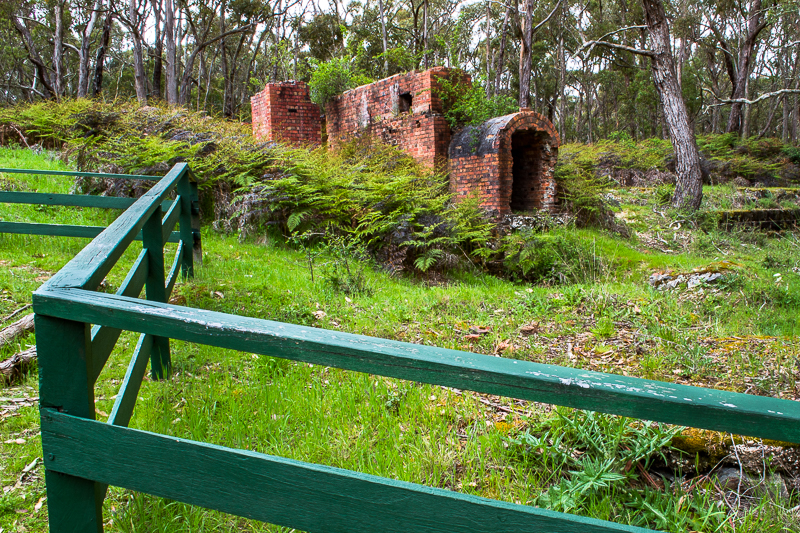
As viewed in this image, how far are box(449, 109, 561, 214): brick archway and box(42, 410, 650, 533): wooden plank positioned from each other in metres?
8.95

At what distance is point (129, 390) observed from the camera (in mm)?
1866

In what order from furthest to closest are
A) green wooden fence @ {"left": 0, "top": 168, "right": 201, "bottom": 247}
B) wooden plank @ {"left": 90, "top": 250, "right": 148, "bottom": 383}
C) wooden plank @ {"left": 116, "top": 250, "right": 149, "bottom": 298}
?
1. green wooden fence @ {"left": 0, "top": 168, "right": 201, "bottom": 247}
2. wooden plank @ {"left": 116, "top": 250, "right": 149, "bottom": 298}
3. wooden plank @ {"left": 90, "top": 250, "right": 148, "bottom": 383}

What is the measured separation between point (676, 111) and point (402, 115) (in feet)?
21.4

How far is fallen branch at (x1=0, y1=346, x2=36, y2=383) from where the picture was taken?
2.85m

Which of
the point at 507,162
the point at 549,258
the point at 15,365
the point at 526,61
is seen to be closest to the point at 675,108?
the point at 507,162

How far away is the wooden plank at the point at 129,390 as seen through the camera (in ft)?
5.43

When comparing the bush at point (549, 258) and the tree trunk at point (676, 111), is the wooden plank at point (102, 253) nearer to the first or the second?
the bush at point (549, 258)

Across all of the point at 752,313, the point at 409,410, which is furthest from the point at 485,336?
the point at 752,313

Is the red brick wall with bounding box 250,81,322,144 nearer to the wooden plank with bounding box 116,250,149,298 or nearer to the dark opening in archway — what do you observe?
the dark opening in archway

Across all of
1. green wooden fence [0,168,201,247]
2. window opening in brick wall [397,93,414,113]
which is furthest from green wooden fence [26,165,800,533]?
window opening in brick wall [397,93,414,113]

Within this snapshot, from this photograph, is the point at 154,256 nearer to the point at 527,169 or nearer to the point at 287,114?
the point at 527,169

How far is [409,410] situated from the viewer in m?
2.79

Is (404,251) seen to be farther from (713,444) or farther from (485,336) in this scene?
(713,444)

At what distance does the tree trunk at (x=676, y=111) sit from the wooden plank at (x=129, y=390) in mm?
11853
